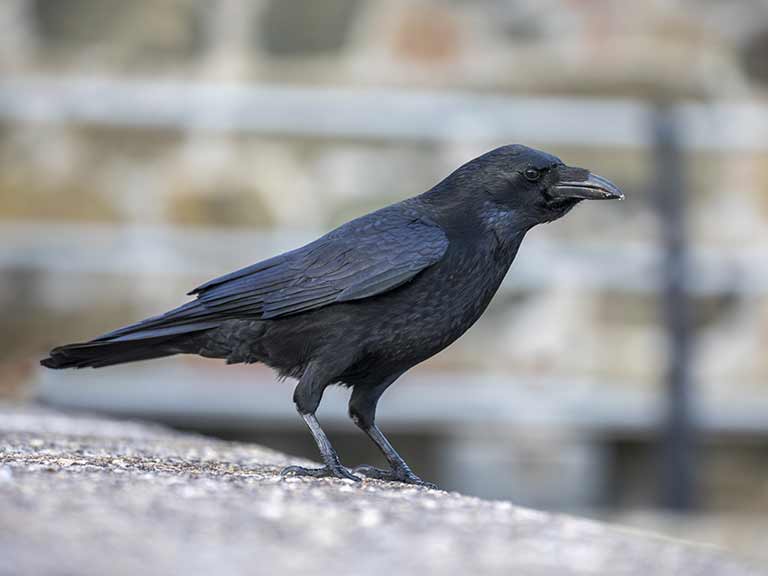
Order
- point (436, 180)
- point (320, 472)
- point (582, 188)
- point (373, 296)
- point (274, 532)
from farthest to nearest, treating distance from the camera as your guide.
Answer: point (436, 180) → point (582, 188) → point (373, 296) → point (320, 472) → point (274, 532)

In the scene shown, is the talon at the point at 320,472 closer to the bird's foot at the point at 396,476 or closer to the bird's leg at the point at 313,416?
the bird's leg at the point at 313,416

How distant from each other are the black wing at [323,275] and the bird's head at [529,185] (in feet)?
0.75

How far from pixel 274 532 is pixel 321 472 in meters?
1.22

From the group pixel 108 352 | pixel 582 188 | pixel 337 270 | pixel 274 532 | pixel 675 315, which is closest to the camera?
pixel 274 532

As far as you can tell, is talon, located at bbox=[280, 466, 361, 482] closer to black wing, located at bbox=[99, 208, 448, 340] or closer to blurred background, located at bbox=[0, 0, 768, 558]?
black wing, located at bbox=[99, 208, 448, 340]

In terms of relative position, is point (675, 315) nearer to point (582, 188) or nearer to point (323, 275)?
point (582, 188)

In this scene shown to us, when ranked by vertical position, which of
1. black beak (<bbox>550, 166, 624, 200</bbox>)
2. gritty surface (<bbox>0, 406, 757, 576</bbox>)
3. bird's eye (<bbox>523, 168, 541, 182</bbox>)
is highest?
bird's eye (<bbox>523, 168, 541, 182</bbox>)

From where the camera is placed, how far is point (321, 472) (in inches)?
166

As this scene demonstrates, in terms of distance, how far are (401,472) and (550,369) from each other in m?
3.72

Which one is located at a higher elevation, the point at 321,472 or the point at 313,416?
the point at 313,416

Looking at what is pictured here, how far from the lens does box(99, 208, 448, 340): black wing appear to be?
4398mm

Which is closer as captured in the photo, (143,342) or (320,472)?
(320,472)

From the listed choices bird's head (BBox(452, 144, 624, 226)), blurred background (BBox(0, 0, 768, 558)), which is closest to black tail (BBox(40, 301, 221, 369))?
bird's head (BBox(452, 144, 624, 226))

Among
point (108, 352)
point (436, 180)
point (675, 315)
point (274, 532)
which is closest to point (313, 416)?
point (108, 352)
